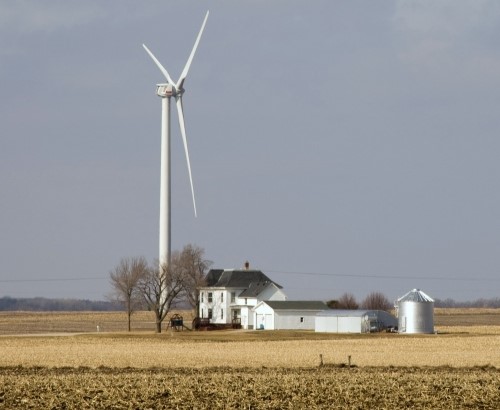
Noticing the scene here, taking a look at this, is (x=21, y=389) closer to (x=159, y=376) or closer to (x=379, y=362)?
(x=159, y=376)

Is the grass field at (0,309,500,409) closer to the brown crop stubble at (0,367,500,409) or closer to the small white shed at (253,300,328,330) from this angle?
the brown crop stubble at (0,367,500,409)

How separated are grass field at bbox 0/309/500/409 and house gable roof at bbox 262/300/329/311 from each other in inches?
1679

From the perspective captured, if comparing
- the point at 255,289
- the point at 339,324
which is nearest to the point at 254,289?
the point at 255,289

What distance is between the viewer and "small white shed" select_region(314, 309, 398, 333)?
104125mm

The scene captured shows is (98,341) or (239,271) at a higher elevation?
(239,271)

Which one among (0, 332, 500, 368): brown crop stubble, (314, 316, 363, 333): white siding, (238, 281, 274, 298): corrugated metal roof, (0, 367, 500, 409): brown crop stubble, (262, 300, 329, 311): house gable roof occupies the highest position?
(238, 281, 274, 298): corrugated metal roof

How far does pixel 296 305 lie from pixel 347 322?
1025 centimetres

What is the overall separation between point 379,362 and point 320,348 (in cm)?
1511

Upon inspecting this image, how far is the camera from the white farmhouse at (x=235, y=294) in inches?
4742

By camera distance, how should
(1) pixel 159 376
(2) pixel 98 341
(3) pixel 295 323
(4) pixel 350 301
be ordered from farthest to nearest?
(4) pixel 350 301
(3) pixel 295 323
(2) pixel 98 341
(1) pixel 159 376

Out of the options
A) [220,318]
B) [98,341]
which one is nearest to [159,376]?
[98,341]

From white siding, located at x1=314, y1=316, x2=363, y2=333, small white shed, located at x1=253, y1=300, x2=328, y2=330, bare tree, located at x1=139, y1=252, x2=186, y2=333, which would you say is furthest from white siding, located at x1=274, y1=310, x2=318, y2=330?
bare tree, located at x1=139, y1=252, x2=186, y2=333

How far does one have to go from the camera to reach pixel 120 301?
12219 cm

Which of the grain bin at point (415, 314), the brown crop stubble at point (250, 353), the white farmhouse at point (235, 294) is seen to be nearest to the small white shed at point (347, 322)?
the grain bin at point (415, 314)
